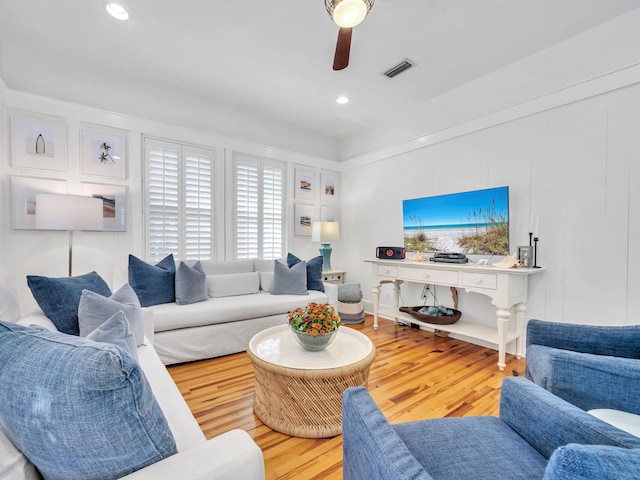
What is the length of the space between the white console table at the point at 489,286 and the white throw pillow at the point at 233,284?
5.62 feet

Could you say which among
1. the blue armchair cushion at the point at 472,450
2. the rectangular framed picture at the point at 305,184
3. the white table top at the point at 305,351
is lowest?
the white table top at the point at 305,351

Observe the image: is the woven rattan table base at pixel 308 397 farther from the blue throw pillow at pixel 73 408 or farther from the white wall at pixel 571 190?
the white wall at pixel 571 190

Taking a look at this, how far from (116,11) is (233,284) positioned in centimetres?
261

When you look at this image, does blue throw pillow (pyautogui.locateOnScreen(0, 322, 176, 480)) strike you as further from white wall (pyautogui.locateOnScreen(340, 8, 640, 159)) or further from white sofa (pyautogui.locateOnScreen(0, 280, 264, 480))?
white wall (pyautogui.locateOnScreen(340, 8, 640, 159))

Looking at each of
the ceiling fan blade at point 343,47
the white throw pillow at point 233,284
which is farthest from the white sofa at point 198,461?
the white throw pillow at point 233,284

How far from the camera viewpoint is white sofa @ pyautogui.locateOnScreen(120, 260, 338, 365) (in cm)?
262

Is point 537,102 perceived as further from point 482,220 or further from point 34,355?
point 34,355

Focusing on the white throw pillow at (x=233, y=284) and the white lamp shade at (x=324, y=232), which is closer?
the white throw pillow at (x=233, y=284)

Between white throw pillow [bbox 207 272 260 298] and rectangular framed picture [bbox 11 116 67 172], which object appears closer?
rectangular framed picture [bbox 11 116 67 172]

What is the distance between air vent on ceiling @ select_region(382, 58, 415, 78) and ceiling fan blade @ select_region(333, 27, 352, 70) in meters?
1.18

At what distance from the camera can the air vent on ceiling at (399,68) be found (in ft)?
9.70

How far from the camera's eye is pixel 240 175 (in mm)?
4082

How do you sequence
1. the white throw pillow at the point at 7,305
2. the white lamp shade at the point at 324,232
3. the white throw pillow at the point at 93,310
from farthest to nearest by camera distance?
the white lamp shade at the point at 324,232 < the white throw pillow at the point at 93,310 < the white throw pillow at the point at 7,305

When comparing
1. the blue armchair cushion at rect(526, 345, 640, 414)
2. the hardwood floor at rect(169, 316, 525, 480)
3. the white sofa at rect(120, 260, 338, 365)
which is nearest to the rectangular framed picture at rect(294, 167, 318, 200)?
the white sofa at rect(120, 260, 338, 365)
